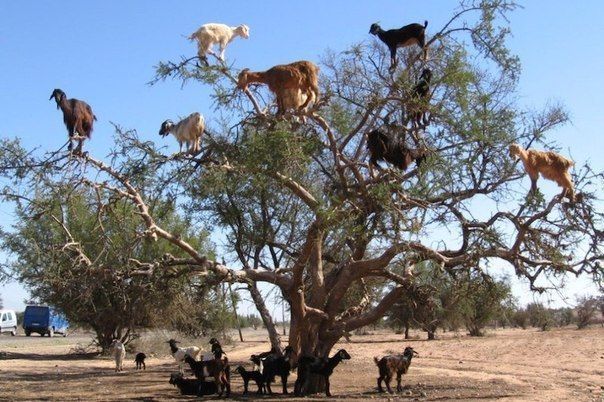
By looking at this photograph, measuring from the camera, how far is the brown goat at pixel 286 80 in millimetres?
10922

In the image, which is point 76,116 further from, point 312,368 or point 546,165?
point 546,165

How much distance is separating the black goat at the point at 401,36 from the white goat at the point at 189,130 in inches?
120

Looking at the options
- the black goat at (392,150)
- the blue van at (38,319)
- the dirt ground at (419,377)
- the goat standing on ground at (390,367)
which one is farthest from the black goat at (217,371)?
the blue van at (38,319)

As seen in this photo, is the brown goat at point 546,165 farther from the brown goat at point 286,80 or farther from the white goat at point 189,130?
the white goat at point 189,130

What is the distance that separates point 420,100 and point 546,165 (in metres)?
2.16

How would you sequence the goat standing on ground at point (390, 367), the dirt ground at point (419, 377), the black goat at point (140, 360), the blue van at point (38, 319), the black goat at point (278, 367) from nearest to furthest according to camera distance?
the black goat at point (278, 367) → the goat standing on ground at point (390, 367) → the dirt ground at point (419, 377) → the black goat at point (140, 360) → the blue van at point (38, 319)

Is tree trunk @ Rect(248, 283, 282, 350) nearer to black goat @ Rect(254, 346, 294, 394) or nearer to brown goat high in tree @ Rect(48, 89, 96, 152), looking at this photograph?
black goat @ Rect(254, 346, 294, 394)

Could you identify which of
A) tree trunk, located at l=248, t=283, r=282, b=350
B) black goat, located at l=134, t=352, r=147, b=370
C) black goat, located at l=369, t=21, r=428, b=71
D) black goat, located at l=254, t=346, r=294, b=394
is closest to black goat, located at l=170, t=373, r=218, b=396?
black goat, located at l=254, t=346, r=294, b=394

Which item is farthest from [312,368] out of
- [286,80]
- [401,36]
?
[401,36]

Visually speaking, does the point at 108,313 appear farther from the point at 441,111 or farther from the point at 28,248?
the point at 441,111

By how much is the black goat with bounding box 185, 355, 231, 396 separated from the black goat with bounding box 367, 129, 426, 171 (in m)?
5.11

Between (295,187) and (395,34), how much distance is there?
3082mm

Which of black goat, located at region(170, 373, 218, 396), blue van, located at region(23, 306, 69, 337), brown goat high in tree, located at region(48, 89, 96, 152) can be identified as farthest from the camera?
blue van, located at region(23, 306, 69, 337)

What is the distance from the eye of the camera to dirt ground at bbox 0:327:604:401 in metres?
14.3
